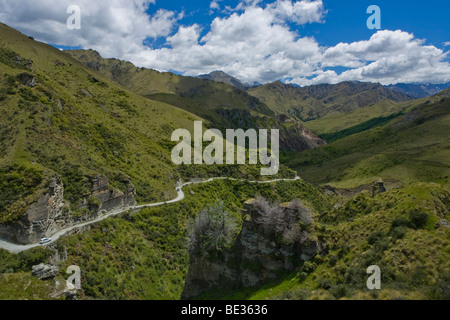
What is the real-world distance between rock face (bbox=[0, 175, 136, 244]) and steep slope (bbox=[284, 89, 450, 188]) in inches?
4285

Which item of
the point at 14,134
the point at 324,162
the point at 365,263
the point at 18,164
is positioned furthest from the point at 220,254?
the point at 324,162

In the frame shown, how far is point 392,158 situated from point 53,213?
489ft

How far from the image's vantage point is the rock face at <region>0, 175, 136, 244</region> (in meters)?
35.0

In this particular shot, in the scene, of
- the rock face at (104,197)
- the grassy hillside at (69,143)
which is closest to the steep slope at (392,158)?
the grassy hillside at (69,143)

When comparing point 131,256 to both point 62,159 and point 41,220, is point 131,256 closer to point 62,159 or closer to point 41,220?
point 41,220

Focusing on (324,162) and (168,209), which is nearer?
(168,209)

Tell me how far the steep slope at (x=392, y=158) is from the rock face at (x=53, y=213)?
10884 cm

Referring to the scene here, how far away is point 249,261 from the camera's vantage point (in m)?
33.7

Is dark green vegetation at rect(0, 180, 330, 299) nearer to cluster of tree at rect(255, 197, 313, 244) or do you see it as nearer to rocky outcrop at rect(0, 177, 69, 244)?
rocky outcrop at rect(0, 177, 69, 244)

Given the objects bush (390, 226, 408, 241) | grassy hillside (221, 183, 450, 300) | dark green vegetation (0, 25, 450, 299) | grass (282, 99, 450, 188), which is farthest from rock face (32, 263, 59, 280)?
grass (282, 99, 450, 188)

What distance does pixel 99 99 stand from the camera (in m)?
→ 106

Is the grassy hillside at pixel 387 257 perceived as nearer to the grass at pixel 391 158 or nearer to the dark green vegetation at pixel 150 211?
the dark green vegetation at pixel 150 211
